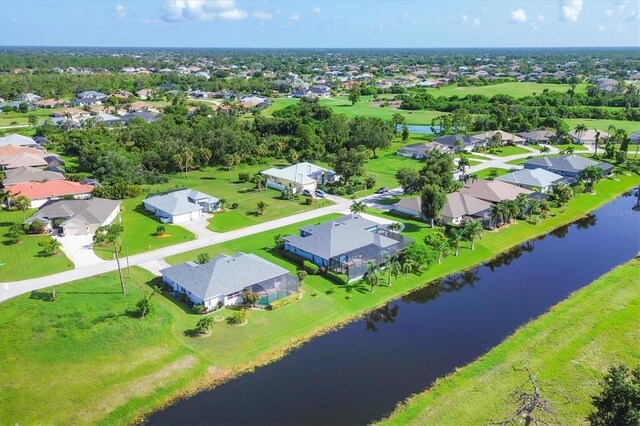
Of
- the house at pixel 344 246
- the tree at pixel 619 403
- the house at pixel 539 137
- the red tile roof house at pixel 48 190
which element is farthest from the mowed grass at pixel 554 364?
the house at pixel 539 137

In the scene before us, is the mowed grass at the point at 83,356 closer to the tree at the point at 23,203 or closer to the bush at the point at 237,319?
the bush at the point at 237,319

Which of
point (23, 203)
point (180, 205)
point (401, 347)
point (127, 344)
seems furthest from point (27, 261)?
point (401, 347)

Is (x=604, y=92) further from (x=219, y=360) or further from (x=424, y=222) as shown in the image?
(x=219, y=360)

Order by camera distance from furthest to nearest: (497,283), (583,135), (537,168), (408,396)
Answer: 1. (583,135)
2. (537,168)
3. (497,283)
4. (408,396)

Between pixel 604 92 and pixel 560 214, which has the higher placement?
pixel 604 92

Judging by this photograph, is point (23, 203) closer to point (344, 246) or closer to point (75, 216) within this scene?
point (75, 216)

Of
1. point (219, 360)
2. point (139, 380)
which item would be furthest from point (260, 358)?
point (139, 380)

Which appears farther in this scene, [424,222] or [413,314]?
[424,222]
